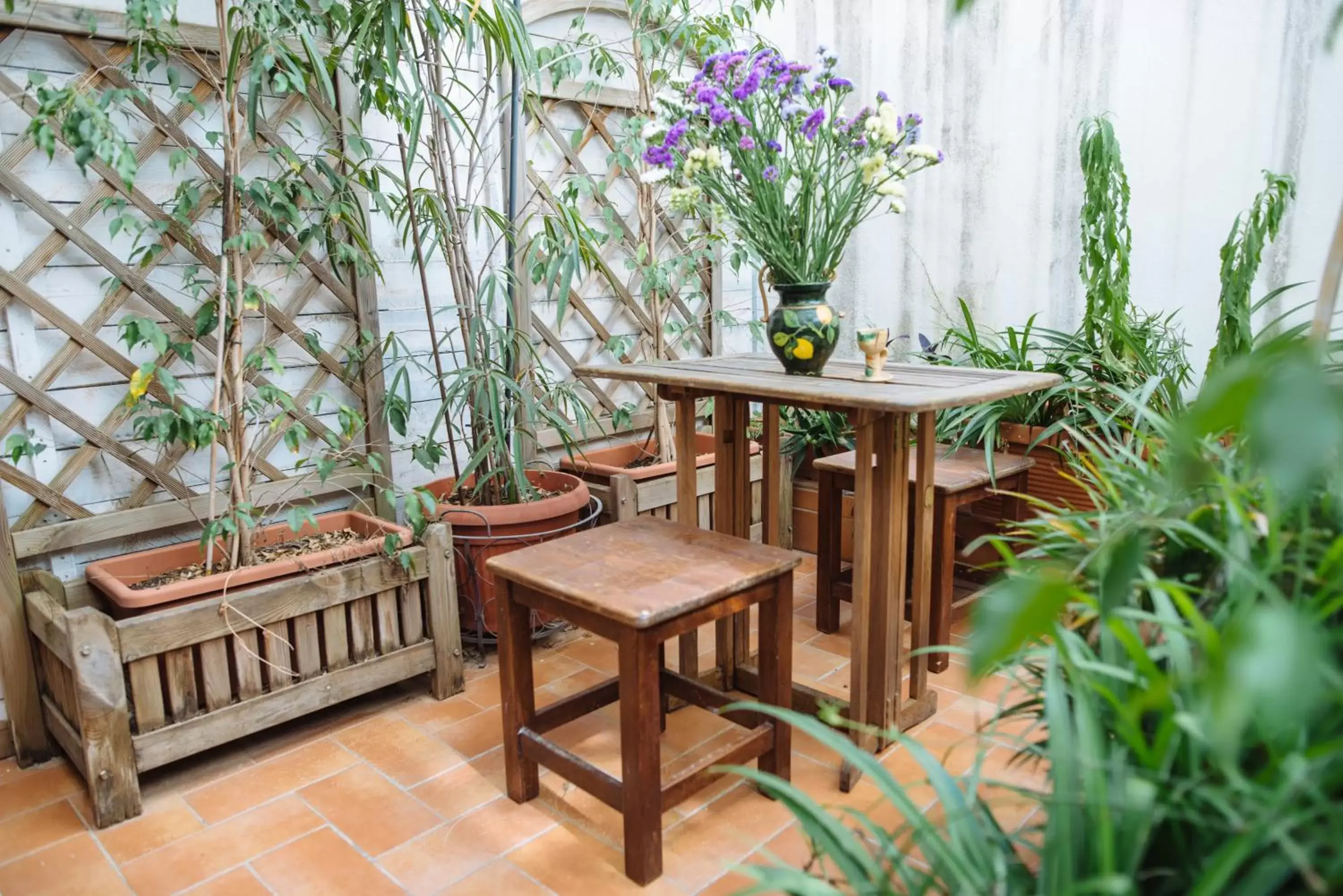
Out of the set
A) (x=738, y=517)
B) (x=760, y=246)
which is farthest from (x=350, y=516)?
(x=760, y=246)

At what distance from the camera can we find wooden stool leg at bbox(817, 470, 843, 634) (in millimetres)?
2695

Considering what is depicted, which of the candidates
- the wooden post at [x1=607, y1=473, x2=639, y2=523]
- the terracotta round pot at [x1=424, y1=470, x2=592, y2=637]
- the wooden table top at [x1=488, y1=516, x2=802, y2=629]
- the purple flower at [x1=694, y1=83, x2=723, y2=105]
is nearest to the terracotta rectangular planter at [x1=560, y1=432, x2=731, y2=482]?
the wooden post at [x1=607, y1=473, x2=639, y2=523]

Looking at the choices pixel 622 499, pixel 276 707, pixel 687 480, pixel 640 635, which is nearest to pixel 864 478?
pixel 687 480

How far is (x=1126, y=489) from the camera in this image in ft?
4.79

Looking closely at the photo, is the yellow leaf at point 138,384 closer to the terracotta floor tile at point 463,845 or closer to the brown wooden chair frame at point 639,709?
the brown wooden chair frame at point 639,709

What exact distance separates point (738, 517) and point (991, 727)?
3.65 feet

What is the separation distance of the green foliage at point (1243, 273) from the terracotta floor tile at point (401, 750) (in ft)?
7.11

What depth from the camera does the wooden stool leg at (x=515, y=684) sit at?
1.88 meters

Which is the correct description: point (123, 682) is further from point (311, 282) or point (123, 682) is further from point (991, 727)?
point (991, 727)

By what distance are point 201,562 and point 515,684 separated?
0.97 meters

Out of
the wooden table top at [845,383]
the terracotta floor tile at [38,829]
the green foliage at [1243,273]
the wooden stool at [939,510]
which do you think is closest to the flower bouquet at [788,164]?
the wooden table top at [845,383]

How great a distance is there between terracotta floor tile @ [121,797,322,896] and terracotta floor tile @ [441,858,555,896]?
1.27ft

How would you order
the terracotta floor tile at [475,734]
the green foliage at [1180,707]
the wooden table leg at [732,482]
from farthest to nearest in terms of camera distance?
1. the wooden table leg at [732,482]
2. the terracotta floor tile at [475,734]
3. the green foliage at [1180,707]

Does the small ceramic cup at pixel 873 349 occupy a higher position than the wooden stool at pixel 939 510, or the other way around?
the small ceramic cup at pixel 873 349
